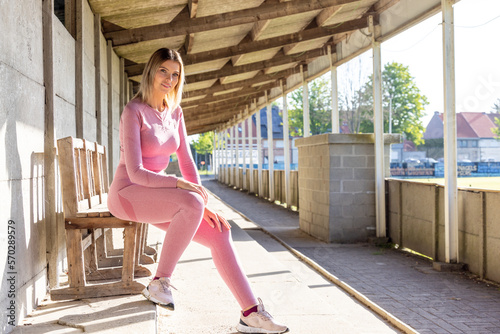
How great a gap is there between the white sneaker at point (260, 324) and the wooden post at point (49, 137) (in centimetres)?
125

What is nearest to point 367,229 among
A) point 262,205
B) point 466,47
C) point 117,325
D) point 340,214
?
point 340,214

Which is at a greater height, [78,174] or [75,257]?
[78,174]

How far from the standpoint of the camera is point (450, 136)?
19.2 feet

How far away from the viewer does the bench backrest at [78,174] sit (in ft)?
9.31

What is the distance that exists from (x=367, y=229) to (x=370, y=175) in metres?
0.76

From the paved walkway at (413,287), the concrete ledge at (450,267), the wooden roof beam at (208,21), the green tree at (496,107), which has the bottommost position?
the paved walkway at (413,287)

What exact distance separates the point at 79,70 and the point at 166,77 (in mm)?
2025

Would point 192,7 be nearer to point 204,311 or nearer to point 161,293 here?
point 204,311

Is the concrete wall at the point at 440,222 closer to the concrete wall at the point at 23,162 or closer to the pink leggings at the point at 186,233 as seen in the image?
the pink leggings at the point at 186,233

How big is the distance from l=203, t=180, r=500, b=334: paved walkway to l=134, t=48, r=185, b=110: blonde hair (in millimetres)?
2321

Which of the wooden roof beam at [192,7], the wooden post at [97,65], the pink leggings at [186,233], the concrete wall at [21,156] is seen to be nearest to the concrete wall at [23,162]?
the concrete wall at [21,156]

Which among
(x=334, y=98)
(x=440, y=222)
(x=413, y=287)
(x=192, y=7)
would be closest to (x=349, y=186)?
(x=440, y=222)

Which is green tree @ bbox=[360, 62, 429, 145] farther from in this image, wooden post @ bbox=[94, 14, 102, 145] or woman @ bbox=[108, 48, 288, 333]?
woman @ bbox=[108, 48, 288, 333]

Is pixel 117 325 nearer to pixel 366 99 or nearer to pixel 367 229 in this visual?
pixel 367 229
